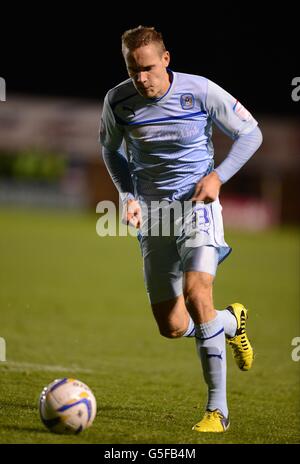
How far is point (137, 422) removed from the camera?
4.90 meters

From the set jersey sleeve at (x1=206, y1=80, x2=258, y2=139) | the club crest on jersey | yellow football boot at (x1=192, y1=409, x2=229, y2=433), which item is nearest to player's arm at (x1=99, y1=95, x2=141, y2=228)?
the club crest on jersey

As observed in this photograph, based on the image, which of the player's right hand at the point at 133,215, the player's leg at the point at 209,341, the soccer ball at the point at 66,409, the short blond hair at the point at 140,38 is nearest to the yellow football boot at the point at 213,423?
the player's leg at the point at 209,341

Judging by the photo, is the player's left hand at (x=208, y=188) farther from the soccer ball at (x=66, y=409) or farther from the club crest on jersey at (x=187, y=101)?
the soccer ball at (x=66, y=409)

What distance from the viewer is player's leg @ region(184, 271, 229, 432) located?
15.6ft

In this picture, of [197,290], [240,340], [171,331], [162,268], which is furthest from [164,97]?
[240,340]

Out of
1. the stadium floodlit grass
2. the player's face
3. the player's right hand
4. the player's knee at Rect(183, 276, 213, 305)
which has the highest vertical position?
the player's face

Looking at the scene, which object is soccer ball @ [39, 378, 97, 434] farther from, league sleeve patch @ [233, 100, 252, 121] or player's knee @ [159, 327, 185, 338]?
league sleeve patch @ [233, 100, 252, 121]

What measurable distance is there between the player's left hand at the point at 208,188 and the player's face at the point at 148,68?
613mm

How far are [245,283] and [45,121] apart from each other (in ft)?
63.9

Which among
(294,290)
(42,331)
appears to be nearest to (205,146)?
(42,331)

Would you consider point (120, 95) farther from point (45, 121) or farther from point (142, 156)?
point (45, 121)

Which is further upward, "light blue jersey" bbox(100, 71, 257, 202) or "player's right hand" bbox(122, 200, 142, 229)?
"light blue jersey" bbox(100, 71, 257, 202)

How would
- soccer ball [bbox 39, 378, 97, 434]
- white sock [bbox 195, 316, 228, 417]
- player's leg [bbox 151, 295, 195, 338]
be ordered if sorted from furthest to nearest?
player's leg [bbox 151, 295, 195, 338]
white sock [bbox 195, 316, 228, 417]
soccer ball [bbox 39, 378, 97, 434]

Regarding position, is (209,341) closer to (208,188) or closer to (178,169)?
(208,188)
